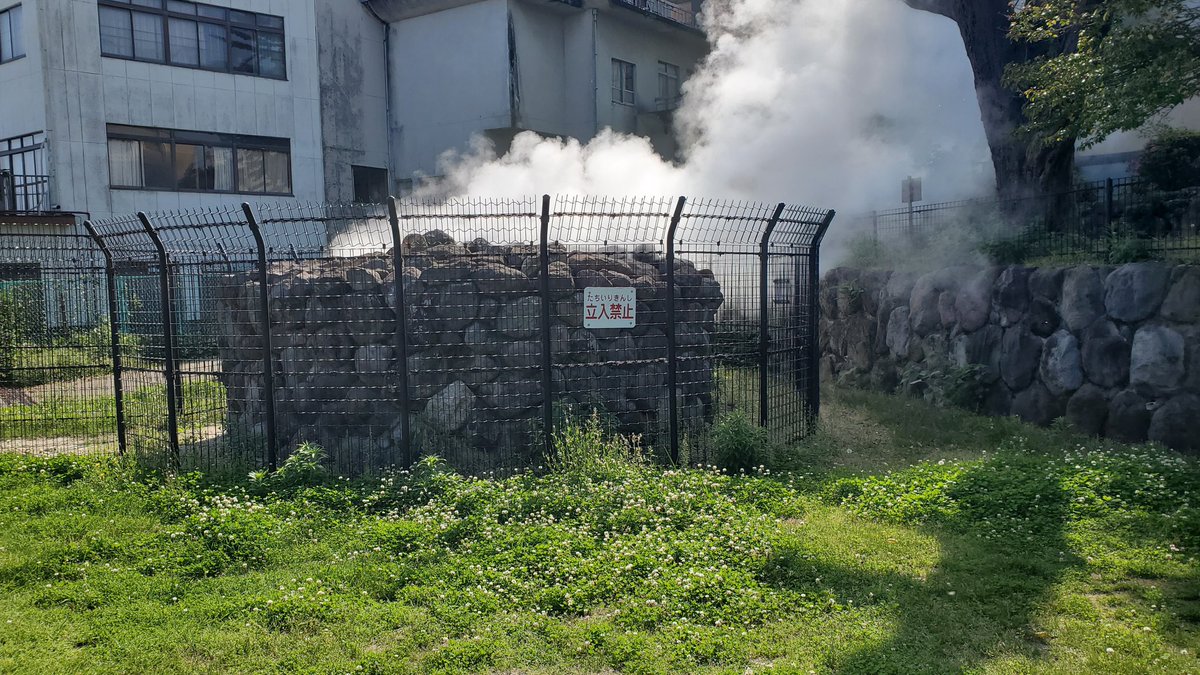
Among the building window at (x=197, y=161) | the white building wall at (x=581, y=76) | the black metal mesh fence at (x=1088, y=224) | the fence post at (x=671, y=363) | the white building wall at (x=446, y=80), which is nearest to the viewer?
the fence post at (x=671, y=363)

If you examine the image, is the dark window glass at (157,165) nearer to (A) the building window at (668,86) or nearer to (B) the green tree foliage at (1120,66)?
(A) the building window at (668,86)

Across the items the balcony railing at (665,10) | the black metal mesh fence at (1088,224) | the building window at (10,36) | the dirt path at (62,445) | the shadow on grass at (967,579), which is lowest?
the shadow on grass at (967,579)

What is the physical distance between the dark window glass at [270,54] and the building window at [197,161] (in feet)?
5.90

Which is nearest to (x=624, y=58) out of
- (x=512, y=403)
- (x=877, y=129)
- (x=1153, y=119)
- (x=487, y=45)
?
(x=487, y=45)

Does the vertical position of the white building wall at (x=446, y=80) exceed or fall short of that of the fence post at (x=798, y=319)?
it exceeds it

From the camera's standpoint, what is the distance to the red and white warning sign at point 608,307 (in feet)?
24.9

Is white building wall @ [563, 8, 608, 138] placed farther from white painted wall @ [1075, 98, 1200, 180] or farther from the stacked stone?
the stacked stone

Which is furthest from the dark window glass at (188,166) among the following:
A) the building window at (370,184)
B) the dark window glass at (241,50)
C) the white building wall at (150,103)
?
the building window at (370,184)

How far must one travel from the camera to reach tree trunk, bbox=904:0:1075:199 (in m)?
13.2

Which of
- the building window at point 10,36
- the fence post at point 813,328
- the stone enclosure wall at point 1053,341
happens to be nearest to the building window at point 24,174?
the building window at point 10,36

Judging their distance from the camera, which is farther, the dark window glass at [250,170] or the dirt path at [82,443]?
the dark window glass at [250,170]

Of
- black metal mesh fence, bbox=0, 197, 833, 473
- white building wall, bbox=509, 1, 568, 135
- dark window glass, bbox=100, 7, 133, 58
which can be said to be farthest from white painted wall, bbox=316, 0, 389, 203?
black metal mesh fence, bbox=0, 197, 833, 473

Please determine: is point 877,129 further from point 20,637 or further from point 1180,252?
point 20,637

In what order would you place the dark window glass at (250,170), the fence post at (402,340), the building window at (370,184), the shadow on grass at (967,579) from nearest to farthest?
1. the shadow on grass at (967,579)
2. the fence post at (402,340)
3. the dark window glass at (250,170)
4. the building window at (370,184)
